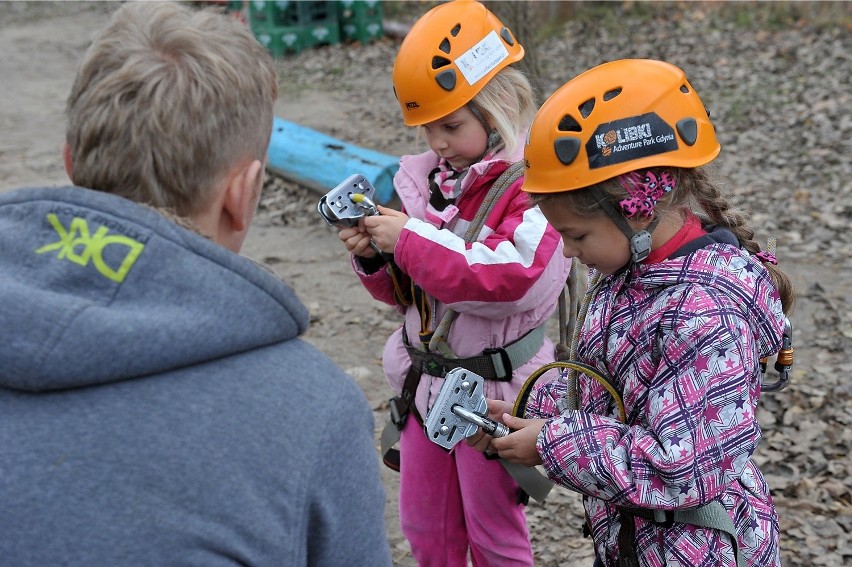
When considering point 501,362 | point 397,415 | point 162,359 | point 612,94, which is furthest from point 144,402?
point 397,415

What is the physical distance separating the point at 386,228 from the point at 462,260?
307 millimetres

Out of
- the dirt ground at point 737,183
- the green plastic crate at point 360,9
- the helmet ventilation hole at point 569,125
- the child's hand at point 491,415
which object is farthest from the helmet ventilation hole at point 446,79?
the green plastic crate at point 360,9

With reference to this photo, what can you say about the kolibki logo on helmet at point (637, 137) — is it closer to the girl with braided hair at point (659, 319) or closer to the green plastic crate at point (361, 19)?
the girl with braided hair at point (659, 319)

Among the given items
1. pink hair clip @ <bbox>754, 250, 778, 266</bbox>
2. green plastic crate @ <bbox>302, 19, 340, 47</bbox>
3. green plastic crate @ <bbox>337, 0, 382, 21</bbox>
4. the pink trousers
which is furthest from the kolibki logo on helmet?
green plastic crate @ <bbox>302, 19, 340, 47</bbox>

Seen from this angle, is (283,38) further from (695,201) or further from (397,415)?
(695,201)

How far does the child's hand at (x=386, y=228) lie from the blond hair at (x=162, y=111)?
1.47 meters

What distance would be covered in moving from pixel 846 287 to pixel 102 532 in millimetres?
5879

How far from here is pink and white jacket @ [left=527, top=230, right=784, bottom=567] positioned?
2.10m

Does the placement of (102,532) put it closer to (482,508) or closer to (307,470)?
(307,470)

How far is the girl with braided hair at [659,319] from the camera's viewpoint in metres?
2.11

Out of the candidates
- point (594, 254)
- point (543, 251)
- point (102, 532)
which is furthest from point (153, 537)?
point (543, 251)

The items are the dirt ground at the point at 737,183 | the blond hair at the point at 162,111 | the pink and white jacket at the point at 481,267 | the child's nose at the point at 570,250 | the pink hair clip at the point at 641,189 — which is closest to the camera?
the blond hair at the point at 162,111

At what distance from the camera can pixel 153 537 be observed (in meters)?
1.33

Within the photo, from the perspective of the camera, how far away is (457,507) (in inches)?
133
